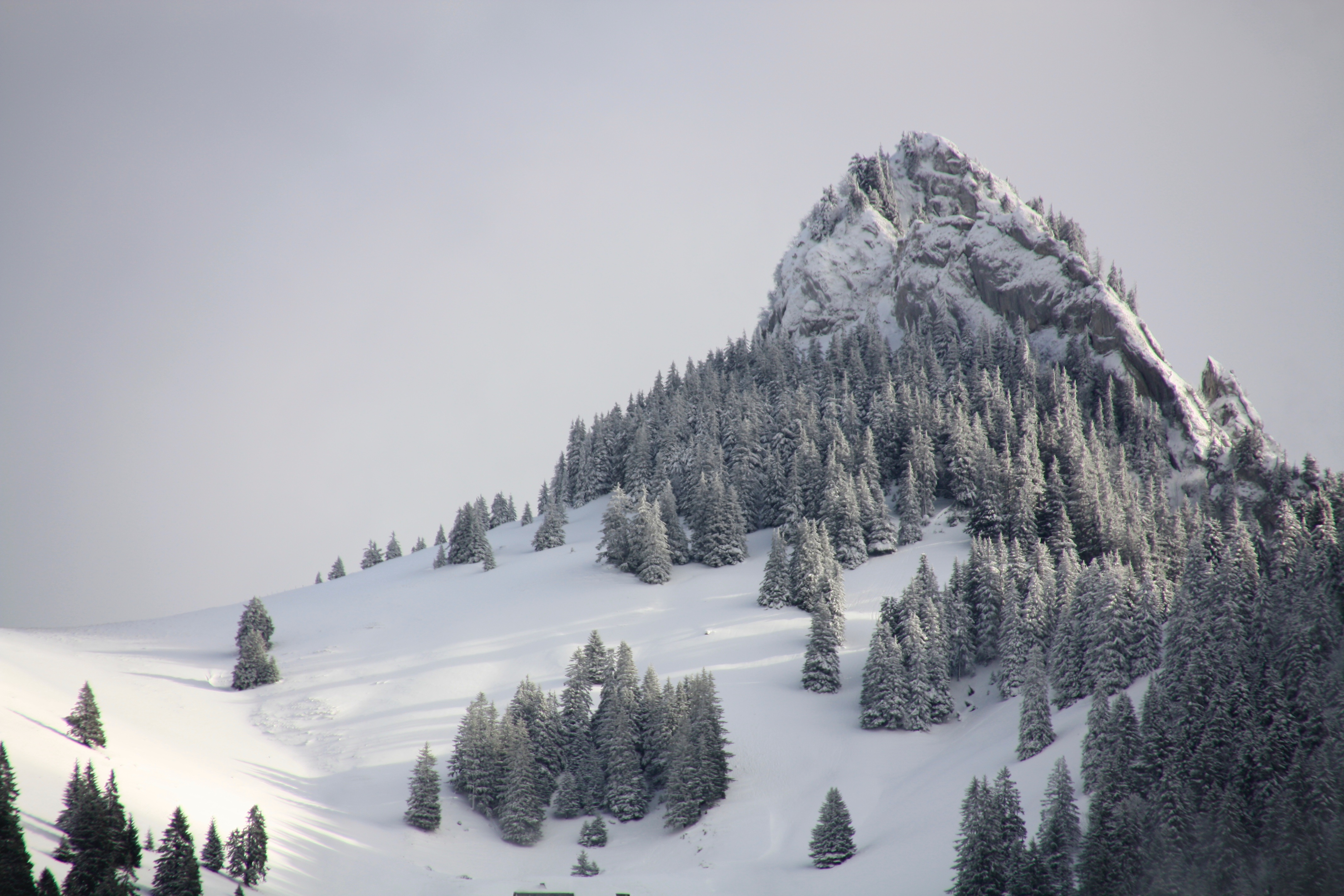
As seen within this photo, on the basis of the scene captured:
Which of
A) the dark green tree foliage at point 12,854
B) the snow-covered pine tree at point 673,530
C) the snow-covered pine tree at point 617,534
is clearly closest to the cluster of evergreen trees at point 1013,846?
the dark green tree foliage at point 12,854

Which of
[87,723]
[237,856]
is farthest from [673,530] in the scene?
[237,856]

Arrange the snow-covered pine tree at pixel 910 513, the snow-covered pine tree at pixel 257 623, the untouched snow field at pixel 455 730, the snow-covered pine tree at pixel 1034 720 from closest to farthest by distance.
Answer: the untouched snow field at pixel 455 730 → the snow-covered pine tree at pixel 1034 720 → the snow-covered pine tree at pixel 257 623 → the snow-covered pine tree at pixel 910 513

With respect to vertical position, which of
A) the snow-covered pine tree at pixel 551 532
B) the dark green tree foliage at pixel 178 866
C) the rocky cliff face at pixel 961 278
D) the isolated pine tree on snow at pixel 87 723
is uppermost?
the rocky cliff face at pixel 961 278

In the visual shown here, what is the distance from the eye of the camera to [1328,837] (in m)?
29.1

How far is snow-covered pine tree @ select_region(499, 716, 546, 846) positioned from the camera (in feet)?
172

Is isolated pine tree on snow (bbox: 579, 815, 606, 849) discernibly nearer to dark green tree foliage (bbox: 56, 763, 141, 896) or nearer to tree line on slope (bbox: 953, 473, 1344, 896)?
tree line on slope (bbox: 953, 473, 1344, 896)

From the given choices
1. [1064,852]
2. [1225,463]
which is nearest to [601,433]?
[1225,463]

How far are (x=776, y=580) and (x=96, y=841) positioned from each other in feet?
179

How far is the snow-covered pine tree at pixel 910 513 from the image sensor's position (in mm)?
89312

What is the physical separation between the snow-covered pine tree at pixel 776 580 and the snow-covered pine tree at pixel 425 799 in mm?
33630

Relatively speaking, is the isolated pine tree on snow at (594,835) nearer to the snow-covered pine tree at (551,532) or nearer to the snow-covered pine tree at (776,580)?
the snow-covered pine tree at (776,580)

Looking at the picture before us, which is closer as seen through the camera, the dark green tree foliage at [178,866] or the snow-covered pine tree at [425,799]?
the dark green tree foliage at [178,866]

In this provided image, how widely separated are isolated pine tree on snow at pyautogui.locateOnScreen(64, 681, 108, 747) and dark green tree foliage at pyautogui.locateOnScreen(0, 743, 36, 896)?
16640 millimetres

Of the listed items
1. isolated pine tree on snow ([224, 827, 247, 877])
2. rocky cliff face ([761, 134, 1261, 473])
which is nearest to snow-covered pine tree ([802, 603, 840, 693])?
isolated pine tree on snow ([224, 827, 247, 877])
